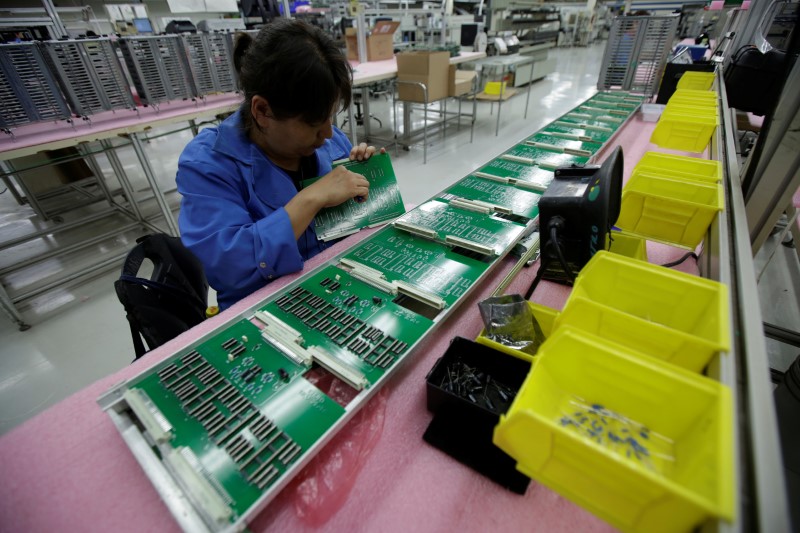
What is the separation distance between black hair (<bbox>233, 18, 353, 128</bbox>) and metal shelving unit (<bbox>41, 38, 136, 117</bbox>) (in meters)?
1.87

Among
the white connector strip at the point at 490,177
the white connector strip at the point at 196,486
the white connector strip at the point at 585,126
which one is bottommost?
the white connector strip at the point at 490,177

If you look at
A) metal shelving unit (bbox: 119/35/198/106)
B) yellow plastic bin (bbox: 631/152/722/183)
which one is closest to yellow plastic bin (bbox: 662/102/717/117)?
yellow plastic bin (bbox: 631/152/722/183)

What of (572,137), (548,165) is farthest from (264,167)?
(572,137)

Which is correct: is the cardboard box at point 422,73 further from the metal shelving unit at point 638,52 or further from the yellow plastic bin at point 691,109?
the yellow plastic bin at point 691,109

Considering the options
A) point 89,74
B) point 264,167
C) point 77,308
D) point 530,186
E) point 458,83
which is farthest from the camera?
point 458,83

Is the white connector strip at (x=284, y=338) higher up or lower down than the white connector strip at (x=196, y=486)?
lower down

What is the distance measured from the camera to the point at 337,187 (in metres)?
1.08

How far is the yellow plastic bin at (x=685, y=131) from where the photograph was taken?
1.69 meters

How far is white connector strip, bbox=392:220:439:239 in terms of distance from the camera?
1.11 meters

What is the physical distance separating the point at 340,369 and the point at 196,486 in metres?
0.27

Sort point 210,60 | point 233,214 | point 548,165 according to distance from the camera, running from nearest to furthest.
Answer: point 233,214, point 548,165, point 210,60

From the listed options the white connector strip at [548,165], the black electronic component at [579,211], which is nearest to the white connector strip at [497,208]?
the black electronic component at [579,211]

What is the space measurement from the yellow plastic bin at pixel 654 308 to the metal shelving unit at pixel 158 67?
2.91m

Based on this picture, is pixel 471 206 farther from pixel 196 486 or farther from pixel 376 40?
pixel 376 40
